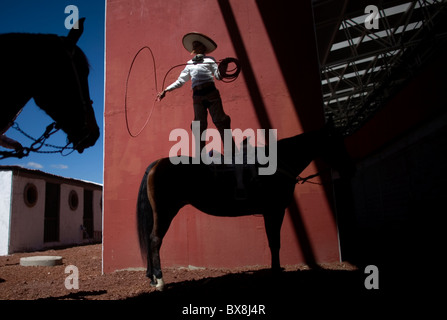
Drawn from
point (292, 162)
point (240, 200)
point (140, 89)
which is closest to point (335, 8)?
point (140, 89)

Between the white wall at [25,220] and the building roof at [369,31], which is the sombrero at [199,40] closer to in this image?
the building roof at [369,31]

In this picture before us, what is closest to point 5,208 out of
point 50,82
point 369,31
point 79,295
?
point 79,295

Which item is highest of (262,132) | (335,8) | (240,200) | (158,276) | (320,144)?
(335,8)

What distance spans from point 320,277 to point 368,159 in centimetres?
669

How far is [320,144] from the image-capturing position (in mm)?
3910

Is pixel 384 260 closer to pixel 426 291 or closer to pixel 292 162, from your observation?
pixel 426 291

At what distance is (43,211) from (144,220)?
44.8 feet

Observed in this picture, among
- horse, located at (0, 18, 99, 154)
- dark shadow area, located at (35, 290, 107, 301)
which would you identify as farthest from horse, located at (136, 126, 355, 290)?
horse, located at (0, 18, 99, 154)

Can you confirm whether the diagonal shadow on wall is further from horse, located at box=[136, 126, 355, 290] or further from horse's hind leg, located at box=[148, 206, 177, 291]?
horse's hind leg, located at box=[148, 206, 177, 291]

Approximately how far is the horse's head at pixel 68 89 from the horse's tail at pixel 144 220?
1087 millimetres

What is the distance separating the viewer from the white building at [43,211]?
1223 cm

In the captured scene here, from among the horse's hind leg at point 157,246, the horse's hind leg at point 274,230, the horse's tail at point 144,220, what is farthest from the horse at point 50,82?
the horse's hind leg at point 274,230

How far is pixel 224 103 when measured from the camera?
18.9 feet

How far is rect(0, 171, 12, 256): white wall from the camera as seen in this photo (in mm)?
11892
